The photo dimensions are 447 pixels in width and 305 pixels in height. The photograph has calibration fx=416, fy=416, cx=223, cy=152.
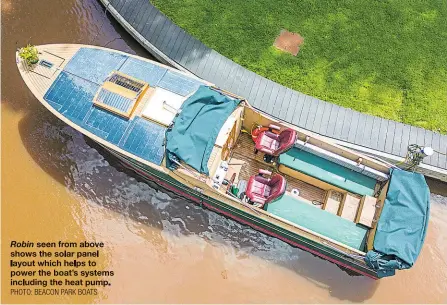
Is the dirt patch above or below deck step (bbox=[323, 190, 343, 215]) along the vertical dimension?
above

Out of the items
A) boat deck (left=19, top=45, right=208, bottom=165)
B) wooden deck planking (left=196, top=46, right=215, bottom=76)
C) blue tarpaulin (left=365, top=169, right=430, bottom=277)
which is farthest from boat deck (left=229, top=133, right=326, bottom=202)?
wooden deck planking (left=196, top=46, right=215, bottom=76)

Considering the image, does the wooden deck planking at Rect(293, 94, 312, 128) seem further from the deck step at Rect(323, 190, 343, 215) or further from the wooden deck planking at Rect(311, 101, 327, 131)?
the deck step at Rect(323, 190, 343, 215)

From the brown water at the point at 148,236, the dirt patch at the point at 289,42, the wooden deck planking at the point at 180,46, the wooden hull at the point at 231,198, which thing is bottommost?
the brown water at the point at 148,236

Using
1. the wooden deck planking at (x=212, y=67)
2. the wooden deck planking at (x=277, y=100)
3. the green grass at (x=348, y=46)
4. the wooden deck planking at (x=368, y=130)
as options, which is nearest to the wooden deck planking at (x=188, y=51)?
the green grass at (x=348, y=46)

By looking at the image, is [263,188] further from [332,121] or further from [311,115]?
[332,121]

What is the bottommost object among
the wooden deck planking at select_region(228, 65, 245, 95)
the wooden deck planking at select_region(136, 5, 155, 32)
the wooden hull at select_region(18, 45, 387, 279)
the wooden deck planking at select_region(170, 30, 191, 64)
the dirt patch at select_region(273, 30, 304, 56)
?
the wooden hull at select_region(18, 45, 387, 279)

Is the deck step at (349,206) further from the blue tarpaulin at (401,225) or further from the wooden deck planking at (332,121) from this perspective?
the wooden deck planking at (332,121)
